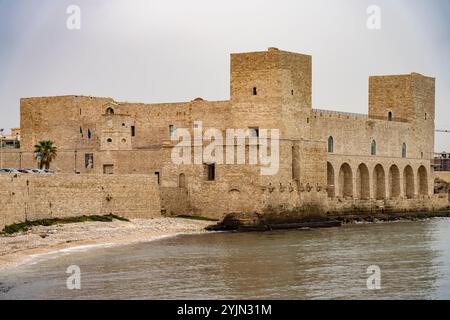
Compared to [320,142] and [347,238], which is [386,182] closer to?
[320,142]

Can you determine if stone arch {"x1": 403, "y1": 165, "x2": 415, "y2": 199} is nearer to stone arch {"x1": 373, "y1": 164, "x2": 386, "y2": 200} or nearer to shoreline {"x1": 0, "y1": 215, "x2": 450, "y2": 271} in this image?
stone arch {"x1": 373, "y1": 164, "x2": 386, "y2": 200}

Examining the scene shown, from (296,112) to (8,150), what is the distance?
50.4 feet

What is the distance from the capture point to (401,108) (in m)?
61.3

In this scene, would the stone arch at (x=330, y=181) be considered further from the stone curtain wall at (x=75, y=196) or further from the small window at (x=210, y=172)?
the stone curtain wall at (x=75, y=196)

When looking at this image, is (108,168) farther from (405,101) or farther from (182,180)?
(405,101)

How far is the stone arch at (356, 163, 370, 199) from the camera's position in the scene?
56.9m

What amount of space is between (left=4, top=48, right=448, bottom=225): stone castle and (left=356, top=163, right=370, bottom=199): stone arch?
0.20ft

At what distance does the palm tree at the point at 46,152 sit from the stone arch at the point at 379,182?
61.6 ft

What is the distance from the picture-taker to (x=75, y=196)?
39.6m

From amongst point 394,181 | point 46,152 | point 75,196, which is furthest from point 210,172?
point 394,181

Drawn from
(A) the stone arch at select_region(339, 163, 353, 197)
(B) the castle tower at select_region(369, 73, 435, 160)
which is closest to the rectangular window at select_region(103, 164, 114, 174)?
(A) the stone arch at select_region(339, 163, 353, 197)

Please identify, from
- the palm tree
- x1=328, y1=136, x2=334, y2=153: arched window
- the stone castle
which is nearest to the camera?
the stone castle

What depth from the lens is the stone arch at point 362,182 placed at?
187 ft

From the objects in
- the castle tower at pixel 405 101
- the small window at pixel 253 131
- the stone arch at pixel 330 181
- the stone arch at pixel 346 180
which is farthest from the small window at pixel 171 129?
the castle tower at pixel 405 101
